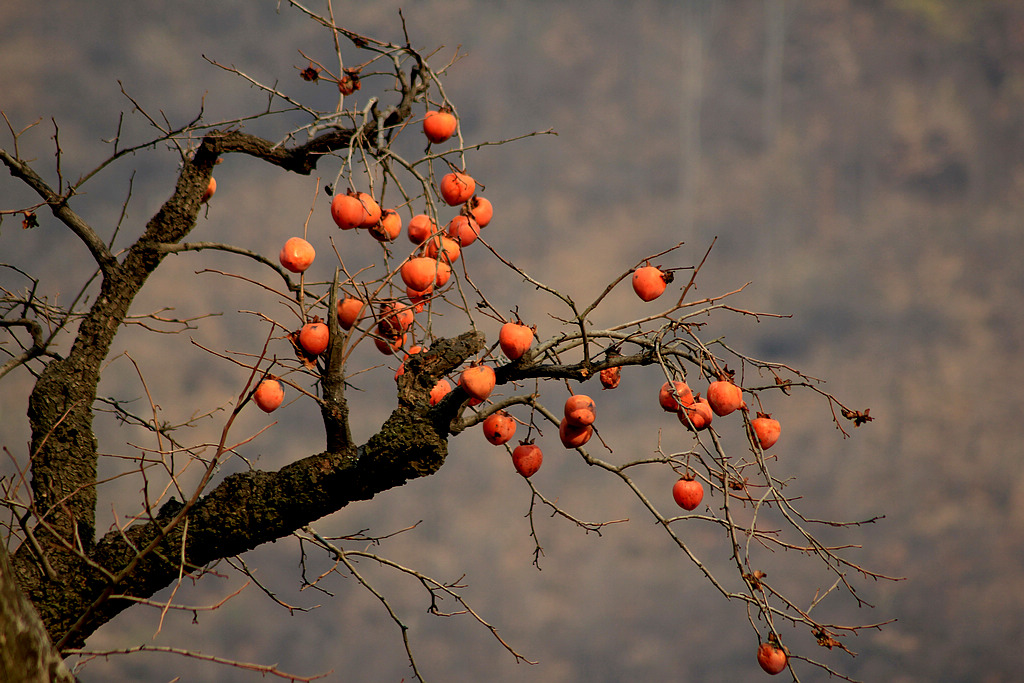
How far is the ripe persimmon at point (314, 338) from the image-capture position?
2363 millimetres

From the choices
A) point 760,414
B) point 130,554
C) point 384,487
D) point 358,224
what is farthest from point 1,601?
point 760,414

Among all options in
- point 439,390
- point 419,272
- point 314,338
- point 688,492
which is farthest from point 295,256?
point 688,492

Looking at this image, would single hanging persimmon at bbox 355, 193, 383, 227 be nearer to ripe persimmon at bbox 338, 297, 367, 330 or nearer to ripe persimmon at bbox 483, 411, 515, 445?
ripe persimmon at bbox 338, 297, 367, 330

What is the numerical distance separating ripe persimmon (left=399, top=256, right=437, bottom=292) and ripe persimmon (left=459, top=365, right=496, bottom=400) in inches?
11.9

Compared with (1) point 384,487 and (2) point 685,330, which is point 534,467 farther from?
(2) point 685,330

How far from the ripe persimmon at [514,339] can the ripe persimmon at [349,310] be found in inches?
19.0

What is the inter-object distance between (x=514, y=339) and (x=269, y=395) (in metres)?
0.83

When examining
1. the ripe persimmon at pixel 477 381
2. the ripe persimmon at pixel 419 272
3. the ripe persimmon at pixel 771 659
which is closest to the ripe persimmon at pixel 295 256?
the ripe persimmon at pixel 419 272

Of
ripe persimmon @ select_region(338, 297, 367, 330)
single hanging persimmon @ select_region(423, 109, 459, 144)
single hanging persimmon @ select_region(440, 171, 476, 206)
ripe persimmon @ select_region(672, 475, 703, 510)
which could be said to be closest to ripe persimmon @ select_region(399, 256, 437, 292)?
ripe persimmon @ select_region(338, 297, 367, 330)

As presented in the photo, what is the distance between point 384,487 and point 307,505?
23 cm

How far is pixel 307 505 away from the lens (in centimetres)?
240

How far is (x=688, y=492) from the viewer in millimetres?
2514

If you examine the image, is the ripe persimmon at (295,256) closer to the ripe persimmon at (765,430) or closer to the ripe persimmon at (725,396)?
the ripe persimmon at (725,396)

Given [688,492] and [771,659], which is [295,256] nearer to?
[688,492]
